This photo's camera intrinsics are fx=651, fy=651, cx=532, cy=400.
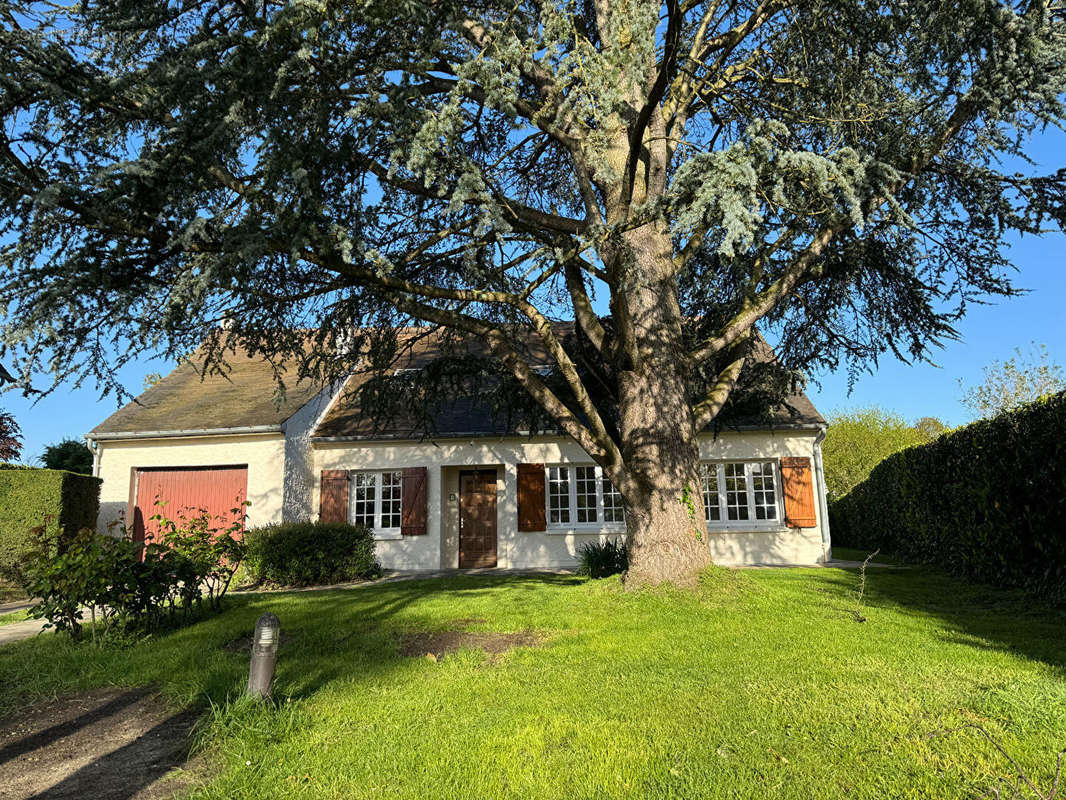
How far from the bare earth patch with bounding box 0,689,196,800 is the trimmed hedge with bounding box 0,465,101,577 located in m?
8.38

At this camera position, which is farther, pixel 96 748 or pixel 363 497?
pixel 363 497

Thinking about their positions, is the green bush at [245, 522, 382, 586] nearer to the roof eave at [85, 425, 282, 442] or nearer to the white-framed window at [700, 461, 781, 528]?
the roof eave at [85, 425, 282, 442]

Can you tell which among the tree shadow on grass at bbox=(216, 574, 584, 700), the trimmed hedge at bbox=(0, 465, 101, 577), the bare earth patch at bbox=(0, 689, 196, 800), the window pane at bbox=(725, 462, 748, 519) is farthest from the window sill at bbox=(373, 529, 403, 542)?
the bare earth patch at bbox=(0, 689, 196, 800)

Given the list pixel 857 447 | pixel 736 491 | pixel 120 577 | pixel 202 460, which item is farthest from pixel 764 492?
pixel 857 447

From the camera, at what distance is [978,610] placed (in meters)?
7.21

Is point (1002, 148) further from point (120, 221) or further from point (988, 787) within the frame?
point (120, 221)

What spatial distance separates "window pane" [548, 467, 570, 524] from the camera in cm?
1448

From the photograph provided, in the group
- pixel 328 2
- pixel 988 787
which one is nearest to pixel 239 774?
pixel 988 787

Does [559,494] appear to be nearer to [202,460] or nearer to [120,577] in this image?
[202,460]

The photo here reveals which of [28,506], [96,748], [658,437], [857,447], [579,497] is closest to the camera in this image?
[96,748]

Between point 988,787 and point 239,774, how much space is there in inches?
139

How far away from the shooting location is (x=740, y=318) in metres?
8.10

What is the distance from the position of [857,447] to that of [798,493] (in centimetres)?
1456

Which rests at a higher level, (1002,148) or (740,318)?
(1002,148)
